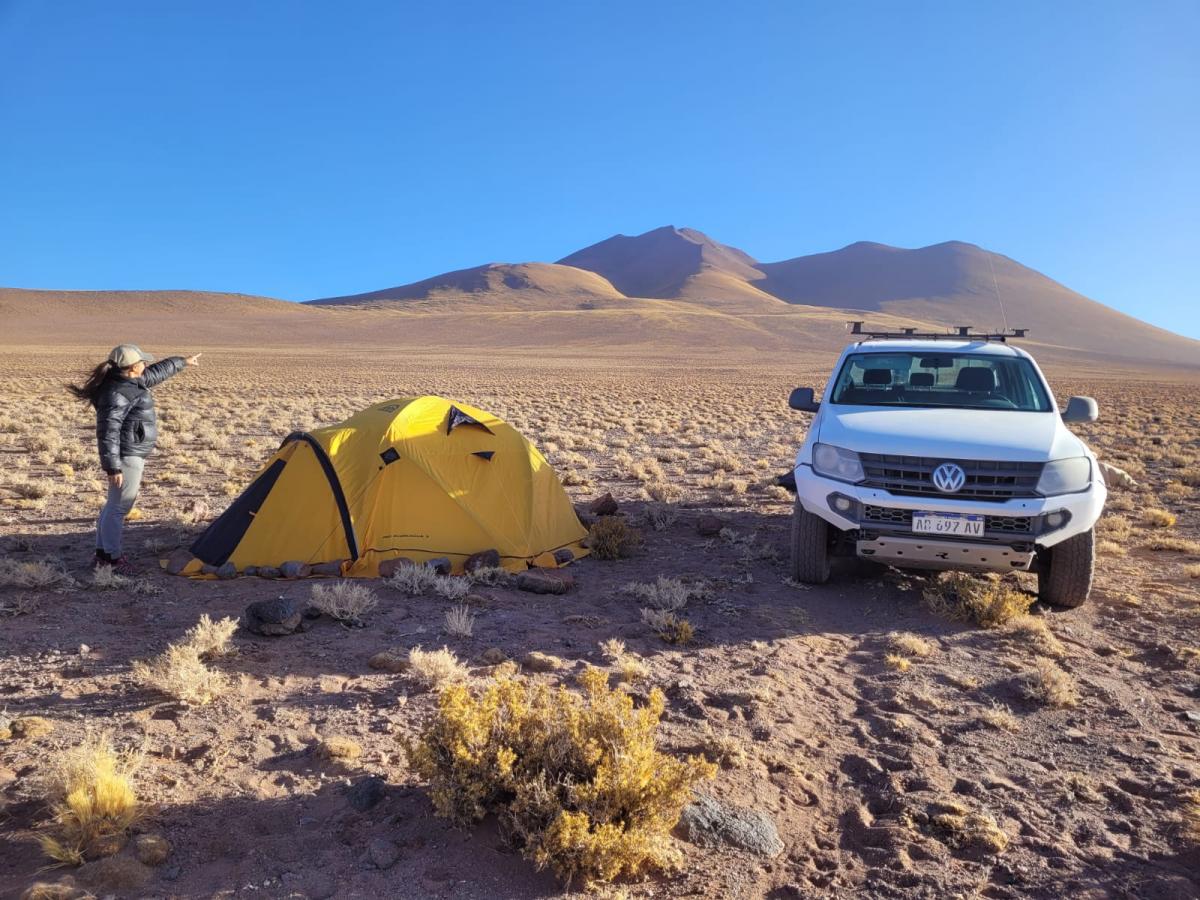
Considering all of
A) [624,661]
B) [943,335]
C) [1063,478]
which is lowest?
[624,661]

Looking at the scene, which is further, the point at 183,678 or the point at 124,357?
the point at 124,357

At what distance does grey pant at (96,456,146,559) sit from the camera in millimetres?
6664

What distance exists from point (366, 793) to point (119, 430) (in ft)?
16.0

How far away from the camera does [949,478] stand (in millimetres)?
5613

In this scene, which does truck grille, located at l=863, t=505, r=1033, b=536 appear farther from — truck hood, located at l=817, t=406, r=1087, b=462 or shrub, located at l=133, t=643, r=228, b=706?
shrub, located at l=133, t=643, r=228, b=706

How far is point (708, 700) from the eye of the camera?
14.9 feet

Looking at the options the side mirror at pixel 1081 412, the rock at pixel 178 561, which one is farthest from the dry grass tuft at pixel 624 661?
the side mirror at pixel 1081 412

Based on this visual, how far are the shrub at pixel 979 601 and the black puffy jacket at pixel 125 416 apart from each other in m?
6.81

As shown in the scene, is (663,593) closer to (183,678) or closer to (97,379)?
(183,678)

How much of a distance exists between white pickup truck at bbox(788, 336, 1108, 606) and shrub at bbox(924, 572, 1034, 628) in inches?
11.6

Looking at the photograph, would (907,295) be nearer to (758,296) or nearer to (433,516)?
(758,296)

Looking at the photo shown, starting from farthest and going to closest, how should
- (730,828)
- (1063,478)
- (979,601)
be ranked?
1. (979,601)
2. (1063,478)
3. (730,828)

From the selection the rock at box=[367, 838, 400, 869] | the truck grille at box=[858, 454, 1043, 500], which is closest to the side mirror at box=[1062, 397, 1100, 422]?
the truck grille at box=[858, 454, 1043, 500]

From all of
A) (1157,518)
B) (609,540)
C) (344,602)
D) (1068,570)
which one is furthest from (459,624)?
(1157,518)
